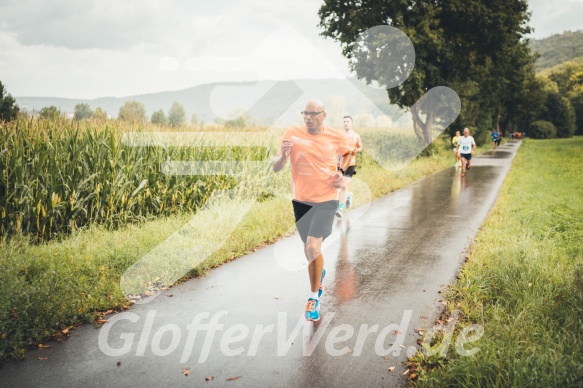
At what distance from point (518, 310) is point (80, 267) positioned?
5.04m

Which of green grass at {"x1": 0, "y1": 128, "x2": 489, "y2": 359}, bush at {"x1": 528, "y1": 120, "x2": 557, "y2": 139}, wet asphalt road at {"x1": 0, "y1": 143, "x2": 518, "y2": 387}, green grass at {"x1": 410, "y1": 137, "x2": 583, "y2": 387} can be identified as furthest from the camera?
bush at {"x1": 528, "y1": 120, "x2": 557, "y2": 139}

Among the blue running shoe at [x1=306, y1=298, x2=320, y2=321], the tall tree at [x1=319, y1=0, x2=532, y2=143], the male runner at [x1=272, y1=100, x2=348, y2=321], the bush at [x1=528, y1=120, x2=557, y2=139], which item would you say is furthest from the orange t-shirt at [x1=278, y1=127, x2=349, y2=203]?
the bush at [x1=528, y1=120, x2=557, y2=139]

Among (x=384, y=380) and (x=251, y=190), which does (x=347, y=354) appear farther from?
(x=251, y=190)

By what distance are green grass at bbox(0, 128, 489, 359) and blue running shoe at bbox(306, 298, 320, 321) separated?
2.03 m

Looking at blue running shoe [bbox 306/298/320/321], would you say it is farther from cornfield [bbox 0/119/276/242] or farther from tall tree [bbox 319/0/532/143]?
tall tree [bbox 319/0/532/143]

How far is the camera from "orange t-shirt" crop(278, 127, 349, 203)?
4695mm

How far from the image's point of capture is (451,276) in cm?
592

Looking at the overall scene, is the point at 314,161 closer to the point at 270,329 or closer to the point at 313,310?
the point at 313,310

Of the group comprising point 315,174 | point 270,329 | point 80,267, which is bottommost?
point 270,329

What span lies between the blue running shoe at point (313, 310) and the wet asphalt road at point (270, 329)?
82 mm

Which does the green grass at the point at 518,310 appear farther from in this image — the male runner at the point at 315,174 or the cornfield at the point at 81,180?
the cornfield at the point at 81,180

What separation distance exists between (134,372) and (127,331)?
0.83 metres

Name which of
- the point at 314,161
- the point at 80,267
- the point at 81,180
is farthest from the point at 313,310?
the point at 81,180

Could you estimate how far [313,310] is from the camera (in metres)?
4.58
